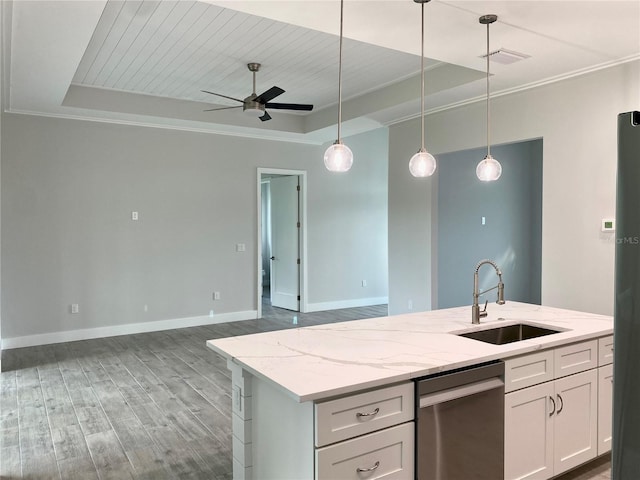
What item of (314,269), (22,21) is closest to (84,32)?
(22,21)

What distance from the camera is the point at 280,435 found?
196cm

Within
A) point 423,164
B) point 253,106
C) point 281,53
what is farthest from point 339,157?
point 253,106

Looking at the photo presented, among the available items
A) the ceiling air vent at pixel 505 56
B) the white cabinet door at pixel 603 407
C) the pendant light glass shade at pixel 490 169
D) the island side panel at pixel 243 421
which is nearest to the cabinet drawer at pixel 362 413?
the island side panel at pixel 243 421

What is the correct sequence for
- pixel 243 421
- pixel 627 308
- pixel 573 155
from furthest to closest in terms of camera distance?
→ 1. pixel 573 155
2. pixel 243 421
3. pixel 627 308

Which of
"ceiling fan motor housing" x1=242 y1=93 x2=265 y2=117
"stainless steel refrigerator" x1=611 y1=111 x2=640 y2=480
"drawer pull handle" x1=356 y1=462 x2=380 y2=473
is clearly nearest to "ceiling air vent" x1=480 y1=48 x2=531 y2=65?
"ceiling fan motor housing" x1=242 y1=93 x2=265 y2=117

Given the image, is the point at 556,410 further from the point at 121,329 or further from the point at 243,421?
the point at 121,329

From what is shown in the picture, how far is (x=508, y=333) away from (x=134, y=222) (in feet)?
16.1

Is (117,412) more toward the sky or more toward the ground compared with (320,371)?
more toward the ground

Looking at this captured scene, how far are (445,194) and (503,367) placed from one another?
4.22 m

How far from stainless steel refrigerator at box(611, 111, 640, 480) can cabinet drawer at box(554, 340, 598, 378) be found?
2010 mm

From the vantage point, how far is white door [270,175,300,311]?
7.79 metres

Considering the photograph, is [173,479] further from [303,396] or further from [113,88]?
[113,88]

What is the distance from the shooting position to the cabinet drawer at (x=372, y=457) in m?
1.74

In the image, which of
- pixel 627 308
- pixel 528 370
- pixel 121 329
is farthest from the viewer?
pixel 121 329
